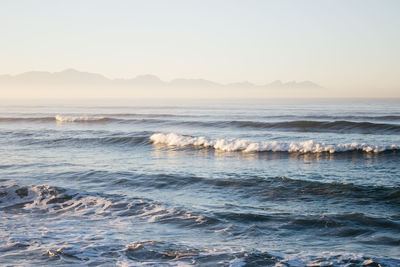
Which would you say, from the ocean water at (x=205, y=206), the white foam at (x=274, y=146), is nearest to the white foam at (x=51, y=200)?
the ocean water at (x=205, y=206)

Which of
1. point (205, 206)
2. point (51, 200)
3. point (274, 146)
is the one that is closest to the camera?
point (205, 206)

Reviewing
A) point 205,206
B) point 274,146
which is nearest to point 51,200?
point 205,206

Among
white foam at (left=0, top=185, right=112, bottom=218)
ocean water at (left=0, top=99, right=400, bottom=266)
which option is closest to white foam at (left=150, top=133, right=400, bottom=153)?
ocean water at (left=0, top=99, right=400, bottom=266)

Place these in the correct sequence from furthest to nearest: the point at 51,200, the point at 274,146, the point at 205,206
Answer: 1. the point at 274,146
2. the point at 51,200
3. the point at 205,206

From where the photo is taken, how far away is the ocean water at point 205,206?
18.7 feet

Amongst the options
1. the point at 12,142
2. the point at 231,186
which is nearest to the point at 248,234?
the point at 231,186

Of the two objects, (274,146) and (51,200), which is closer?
(51,200)

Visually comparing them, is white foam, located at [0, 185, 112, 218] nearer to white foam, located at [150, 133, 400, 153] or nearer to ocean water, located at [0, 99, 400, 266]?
ocean water, located at [0, 99, 400, 266]

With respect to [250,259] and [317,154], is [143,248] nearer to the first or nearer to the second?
[250,259]

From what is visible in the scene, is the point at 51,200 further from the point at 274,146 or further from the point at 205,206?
the point at 274,146

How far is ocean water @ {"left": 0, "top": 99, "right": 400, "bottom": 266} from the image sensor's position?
5707mm

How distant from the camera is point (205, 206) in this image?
26.7 ft

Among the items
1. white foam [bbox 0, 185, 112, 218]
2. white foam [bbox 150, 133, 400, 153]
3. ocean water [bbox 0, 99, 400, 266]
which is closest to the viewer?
ocean water [bbox 0, 99, 400, 266]

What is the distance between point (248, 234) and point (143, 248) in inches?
71.1
